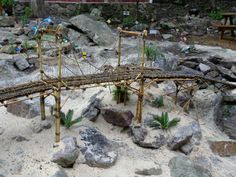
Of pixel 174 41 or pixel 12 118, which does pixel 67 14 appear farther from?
pixel 12 118

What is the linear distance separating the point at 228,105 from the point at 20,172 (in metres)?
5.67

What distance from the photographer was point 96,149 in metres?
6.98

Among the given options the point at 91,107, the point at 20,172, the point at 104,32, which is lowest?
the point at 20,172

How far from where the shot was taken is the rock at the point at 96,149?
6746 millimetres

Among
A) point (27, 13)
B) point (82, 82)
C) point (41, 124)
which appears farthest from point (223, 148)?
point (27, 13)

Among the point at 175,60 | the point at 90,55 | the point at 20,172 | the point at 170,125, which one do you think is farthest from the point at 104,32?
the point at 20,172

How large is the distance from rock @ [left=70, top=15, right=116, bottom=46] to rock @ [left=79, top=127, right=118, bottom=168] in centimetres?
569

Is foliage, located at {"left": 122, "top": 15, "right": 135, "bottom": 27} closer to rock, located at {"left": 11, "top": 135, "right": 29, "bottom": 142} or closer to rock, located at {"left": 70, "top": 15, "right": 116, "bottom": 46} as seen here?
rock, located at {"left": 70, "top": 15, "right": 116, "bottom": 46}

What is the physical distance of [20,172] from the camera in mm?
6340

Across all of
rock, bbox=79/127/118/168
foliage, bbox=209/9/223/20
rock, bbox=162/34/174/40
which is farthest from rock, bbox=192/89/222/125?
foliage, bbox=209/9/223/20

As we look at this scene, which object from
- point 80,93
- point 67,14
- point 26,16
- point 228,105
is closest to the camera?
point 80,93

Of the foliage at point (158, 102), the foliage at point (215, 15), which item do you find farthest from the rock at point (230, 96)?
the foliage at point (215, 15)

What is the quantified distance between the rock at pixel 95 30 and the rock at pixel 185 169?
637cm

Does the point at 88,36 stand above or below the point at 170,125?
above
